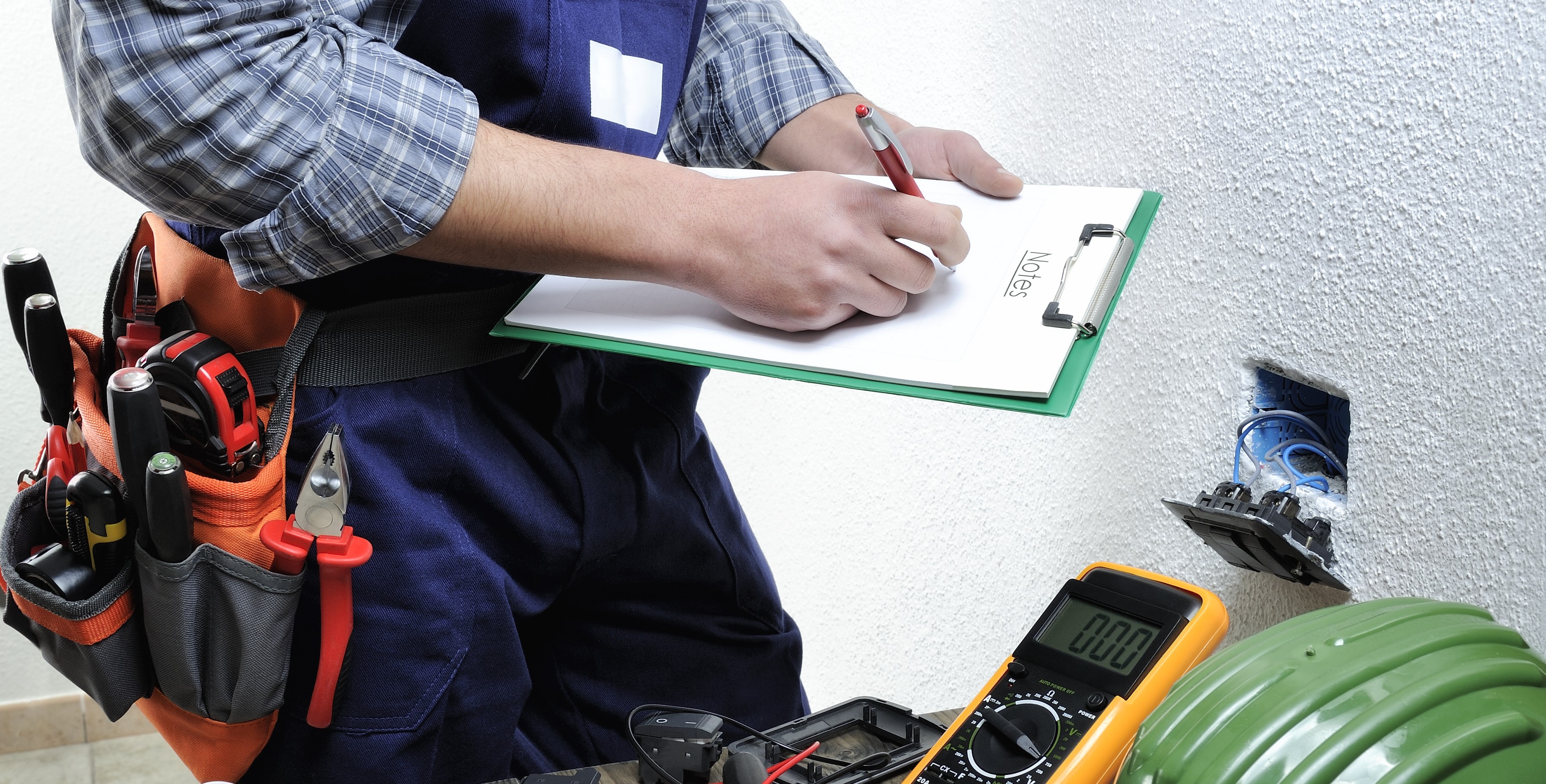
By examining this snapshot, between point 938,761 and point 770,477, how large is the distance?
1.04m

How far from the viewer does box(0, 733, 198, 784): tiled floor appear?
1.74m

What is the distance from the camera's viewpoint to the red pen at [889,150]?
1.62 ft

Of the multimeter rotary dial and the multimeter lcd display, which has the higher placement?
the multimeter lcd display

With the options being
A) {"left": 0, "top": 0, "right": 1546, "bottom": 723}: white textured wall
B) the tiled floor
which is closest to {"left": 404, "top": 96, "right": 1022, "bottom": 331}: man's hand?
{"left": 0, "top": 0, "right": 1546, "bottom": 723}: white textured wall

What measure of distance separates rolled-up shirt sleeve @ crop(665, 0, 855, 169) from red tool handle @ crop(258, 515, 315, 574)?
A: 15.4 inches

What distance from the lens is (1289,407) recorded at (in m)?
0.63

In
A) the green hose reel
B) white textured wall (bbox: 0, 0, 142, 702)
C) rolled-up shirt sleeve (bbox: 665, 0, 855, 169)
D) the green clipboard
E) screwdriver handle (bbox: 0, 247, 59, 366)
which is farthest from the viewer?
white textured wall (bbox: 0, 0, 142, 702)

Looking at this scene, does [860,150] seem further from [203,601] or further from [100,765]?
[100,765]

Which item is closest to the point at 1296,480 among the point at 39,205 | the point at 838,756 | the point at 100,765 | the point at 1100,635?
the point at 1100,635

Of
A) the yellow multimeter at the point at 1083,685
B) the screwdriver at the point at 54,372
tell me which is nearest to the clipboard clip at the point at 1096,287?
the yellow multimeter at the point at 1083,685

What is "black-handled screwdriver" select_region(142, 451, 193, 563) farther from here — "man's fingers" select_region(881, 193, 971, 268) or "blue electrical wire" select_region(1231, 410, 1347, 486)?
"blue electrical wire" select_region(1231, 410, 1347, 486)

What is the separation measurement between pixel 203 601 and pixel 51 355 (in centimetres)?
18

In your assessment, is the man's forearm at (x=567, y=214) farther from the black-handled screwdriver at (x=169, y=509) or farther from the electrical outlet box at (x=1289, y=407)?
the electrical outlet box at (x=1289, y=407)

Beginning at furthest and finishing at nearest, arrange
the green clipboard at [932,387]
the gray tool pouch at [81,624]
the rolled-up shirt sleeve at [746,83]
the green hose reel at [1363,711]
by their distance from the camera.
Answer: the rolled-up shirt sleeve at [746,83]
the gray tool pouch at [81,624]
the green clipboard at [932,387]
the green hose reel at [1363,711]
